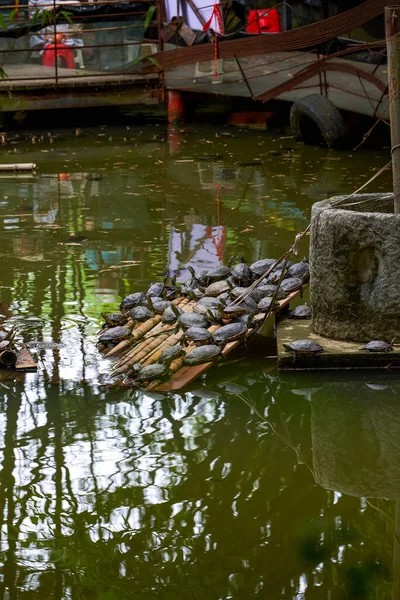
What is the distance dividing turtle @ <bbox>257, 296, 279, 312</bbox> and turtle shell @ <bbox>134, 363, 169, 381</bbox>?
82 cm

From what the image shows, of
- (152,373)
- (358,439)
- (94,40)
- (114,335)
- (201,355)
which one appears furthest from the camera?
(94,40)

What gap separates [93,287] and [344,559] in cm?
362

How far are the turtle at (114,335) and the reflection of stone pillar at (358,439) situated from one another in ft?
4.02

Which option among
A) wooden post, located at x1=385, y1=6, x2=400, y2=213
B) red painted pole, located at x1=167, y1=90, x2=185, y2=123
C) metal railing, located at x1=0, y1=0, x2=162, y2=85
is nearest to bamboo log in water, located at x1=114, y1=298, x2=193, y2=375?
wooden post, located at x1=385, y1=6, x2=400, y2=213

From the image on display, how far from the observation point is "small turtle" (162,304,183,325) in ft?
18.0

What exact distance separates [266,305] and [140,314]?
2.58 feet

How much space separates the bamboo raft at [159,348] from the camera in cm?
488

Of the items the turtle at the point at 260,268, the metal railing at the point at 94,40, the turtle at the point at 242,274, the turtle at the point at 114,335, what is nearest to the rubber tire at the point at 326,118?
the metal railing at the point at 94,40

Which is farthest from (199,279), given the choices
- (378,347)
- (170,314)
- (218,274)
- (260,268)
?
(378,347)

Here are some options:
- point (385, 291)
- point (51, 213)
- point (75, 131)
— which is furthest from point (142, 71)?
point (385, 291)

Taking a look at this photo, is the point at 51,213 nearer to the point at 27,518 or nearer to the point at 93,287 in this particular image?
the point at 93,287

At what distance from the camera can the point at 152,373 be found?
15.9ft

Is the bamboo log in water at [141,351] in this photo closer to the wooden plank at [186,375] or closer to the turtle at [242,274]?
the wooden plank at [186,375]

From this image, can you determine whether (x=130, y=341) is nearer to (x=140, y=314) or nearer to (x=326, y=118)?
(x=140, y=314)
